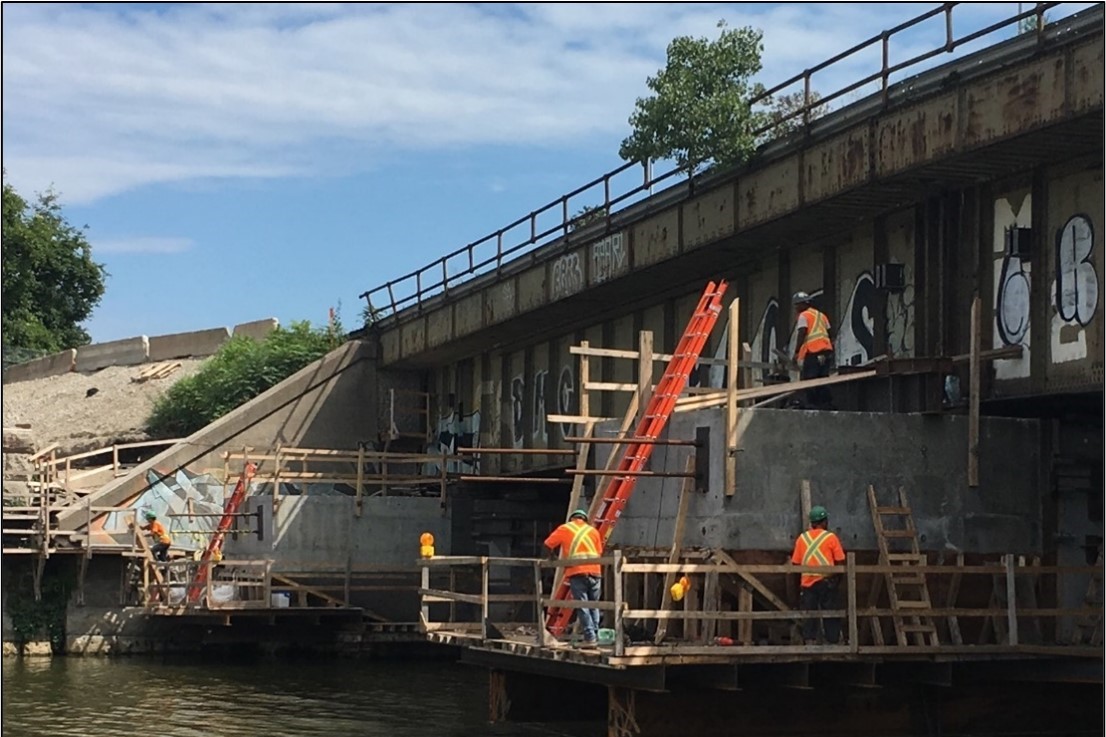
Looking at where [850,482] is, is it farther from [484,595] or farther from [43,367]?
[43,367]

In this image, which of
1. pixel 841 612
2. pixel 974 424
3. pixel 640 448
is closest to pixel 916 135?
pixel 974 424

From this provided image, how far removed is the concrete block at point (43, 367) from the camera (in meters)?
73.4

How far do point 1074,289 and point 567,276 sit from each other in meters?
14.6

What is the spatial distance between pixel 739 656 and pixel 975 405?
16.0ft

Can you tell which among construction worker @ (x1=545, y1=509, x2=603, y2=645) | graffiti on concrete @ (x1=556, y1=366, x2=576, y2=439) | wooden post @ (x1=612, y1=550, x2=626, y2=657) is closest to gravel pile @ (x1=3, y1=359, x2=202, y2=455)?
graffiti on concrete @ (x1=556, y1=366, x2=576, y2=439)

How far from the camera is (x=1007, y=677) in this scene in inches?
847

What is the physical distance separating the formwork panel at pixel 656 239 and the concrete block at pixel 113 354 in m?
42.4

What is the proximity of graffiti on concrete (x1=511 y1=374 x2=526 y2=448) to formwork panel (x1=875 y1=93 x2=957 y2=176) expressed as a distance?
1664 cm

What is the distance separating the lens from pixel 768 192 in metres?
27.5

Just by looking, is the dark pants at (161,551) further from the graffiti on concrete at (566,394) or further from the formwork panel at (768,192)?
the formwork panel at (768,192)

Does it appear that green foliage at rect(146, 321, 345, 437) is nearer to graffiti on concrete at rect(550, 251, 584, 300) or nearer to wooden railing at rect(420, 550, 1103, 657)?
graffiti on concrete at rect(550, 251, 584, 300)

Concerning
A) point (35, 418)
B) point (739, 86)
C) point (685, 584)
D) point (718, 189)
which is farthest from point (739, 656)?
point (35, 418)

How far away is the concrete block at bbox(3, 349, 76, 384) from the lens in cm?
7338

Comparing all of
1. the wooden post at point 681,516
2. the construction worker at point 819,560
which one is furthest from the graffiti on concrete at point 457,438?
the construction worker at point 819,560
